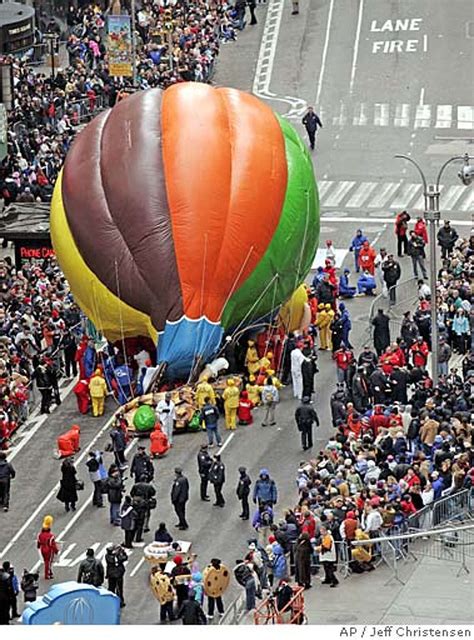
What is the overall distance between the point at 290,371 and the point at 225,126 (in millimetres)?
5399

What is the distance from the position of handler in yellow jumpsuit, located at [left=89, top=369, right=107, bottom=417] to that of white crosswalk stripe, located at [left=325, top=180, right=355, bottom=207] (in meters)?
18.5

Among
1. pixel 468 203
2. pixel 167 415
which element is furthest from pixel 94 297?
pixel 468 203

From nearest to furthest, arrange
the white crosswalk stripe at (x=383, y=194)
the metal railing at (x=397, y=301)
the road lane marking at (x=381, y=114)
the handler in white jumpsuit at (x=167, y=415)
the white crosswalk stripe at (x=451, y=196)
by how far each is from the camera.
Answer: the handler in white jumpsuit at (x=167, y=415) < the metal railing at (x=397, y=301) < the white crosswalk stripe at (x=451, y=196) < the white crosswalk stripe at (x=383, y=194) < the road lane marking at (x=381, y=114)

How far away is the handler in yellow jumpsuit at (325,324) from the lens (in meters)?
57.0

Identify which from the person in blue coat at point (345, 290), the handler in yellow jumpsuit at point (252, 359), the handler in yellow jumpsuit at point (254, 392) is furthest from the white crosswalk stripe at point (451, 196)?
the handler in yellow jumpsuit at point (254, 392)

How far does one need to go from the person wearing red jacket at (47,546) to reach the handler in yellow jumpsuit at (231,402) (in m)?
7.45

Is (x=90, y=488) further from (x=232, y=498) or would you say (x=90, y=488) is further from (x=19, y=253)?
(x=19, y=253)

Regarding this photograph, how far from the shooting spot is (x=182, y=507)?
47031mm

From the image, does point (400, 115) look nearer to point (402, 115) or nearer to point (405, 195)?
point (402, 115)

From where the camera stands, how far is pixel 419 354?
177 ft

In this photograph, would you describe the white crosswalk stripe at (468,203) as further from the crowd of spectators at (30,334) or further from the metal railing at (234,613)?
the metal railing at (234,613)

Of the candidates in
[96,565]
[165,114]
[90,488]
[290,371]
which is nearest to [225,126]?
[165,114]

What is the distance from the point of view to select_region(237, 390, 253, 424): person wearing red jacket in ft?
173

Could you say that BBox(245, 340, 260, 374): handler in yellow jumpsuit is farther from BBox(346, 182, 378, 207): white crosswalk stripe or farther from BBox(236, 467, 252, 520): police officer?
BBox(346, 182, 378, 207): white crosswalk stripe
